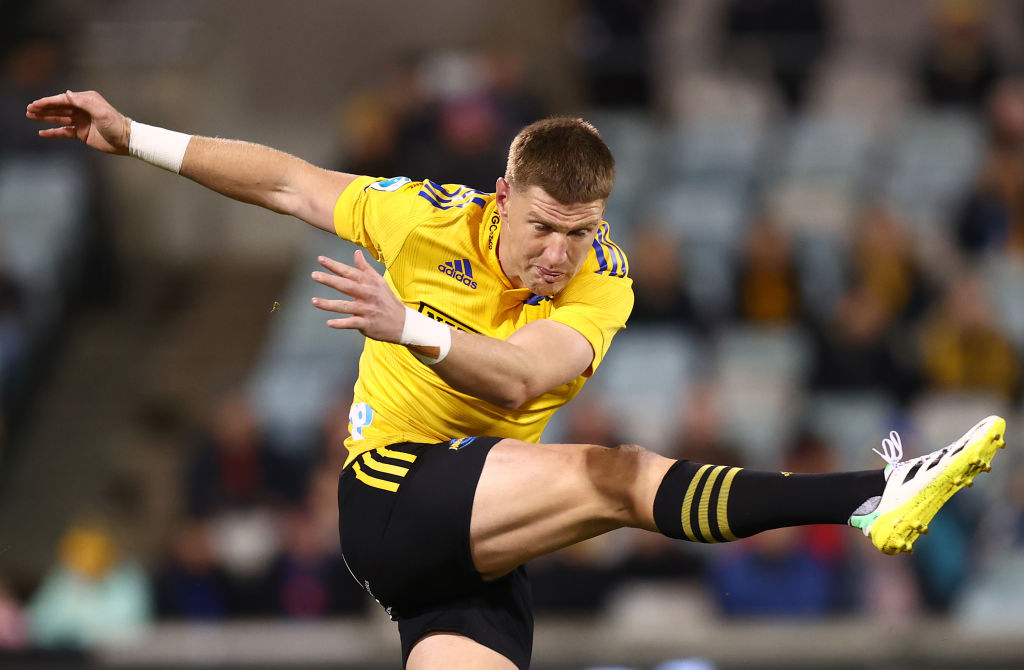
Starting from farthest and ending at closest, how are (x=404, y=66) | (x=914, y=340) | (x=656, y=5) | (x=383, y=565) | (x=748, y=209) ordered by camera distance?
(x=656, y=5) → (x=404, y=66) → (x=748, y=209) → (x=914, y=340) → (x=383, y=565)

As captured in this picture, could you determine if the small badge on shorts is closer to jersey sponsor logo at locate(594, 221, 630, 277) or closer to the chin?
the chin

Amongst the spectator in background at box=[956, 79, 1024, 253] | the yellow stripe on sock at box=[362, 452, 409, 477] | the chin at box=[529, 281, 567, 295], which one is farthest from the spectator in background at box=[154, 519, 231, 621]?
the spectator in background at box=[956, 79, 1024, 253]

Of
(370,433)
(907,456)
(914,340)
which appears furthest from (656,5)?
(370,433)

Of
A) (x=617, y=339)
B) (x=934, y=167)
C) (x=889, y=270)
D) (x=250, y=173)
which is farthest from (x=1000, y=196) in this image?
(x=250, y=173)

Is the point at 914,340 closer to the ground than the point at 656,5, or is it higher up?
closer to the ground

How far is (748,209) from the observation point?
34.4 feet

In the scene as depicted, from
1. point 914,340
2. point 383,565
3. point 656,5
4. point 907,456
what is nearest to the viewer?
point 383,565

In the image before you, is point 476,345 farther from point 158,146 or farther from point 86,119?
point 86,119

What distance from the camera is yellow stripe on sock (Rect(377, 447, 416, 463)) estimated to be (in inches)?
178

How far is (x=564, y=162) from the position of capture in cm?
431

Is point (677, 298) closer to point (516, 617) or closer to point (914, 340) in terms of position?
point (914, 340)

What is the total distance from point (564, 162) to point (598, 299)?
0.49 meters

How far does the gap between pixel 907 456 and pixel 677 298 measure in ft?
6.30

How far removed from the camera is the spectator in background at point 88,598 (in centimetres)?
839
